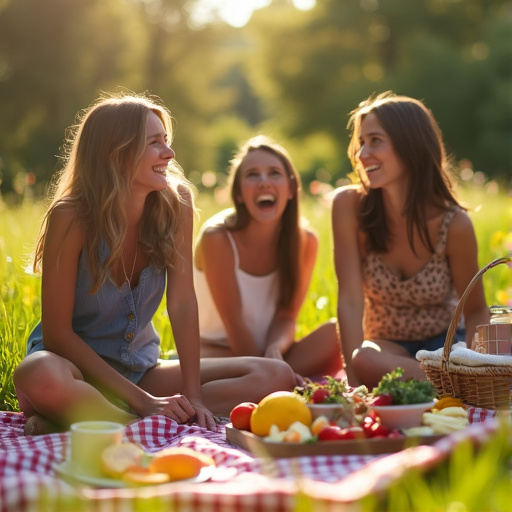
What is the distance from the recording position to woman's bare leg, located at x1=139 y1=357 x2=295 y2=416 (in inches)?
149

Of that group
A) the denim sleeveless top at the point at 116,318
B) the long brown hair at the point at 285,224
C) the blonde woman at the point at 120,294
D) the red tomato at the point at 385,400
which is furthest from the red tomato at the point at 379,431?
the long brown hair at the point at 285,224

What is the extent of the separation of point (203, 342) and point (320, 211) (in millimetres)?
4255

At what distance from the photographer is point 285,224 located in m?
4.75

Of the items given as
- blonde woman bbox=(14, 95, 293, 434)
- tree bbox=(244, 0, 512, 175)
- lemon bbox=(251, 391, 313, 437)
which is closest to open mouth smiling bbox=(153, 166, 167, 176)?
blonde woman bbox=(14, 95, 293, 434)

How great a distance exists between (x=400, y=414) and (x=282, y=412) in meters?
0.37

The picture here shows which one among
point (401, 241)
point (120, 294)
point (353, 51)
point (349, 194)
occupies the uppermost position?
point (353, 51)

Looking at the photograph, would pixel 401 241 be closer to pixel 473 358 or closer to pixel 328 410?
pixel 473 358

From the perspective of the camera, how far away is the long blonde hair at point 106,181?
11.4 ft

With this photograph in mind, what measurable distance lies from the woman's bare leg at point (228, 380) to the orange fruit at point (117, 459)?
1.39 meters

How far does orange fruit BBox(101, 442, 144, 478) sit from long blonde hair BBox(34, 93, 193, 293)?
1.20 metres

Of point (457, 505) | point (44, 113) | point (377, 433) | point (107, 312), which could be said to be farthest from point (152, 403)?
point (44, 113)

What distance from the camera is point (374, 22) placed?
107ft

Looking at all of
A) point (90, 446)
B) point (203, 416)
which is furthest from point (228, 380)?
point (90, 446)

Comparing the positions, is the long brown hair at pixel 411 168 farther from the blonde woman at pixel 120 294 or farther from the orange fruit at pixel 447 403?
the orange fruit at pixel 447 403
